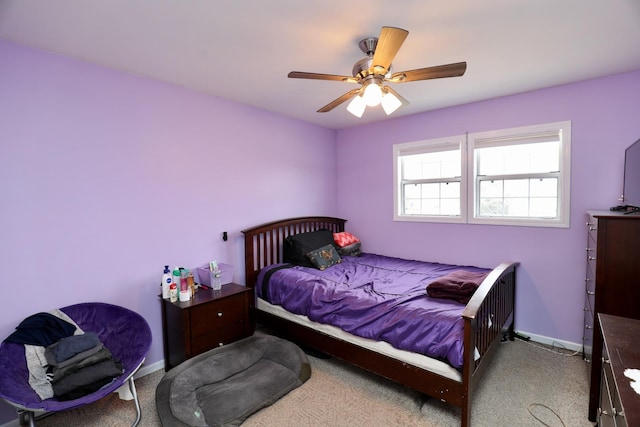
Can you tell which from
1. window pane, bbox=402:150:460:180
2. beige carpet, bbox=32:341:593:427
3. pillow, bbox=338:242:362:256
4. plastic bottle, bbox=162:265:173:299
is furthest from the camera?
pillow, bbox=338:242:362:256

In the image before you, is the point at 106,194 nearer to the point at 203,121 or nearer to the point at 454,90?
the point at 203,121

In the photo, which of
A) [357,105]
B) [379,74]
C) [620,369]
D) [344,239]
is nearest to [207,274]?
[344,239]

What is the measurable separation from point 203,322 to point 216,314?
0.12m

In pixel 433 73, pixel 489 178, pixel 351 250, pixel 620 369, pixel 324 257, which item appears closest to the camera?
pixel 620 369

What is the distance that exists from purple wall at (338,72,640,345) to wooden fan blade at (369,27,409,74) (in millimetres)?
1940

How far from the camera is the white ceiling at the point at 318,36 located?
159 centimetres

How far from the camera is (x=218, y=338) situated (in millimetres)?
2475

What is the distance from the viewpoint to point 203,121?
2.84 meters

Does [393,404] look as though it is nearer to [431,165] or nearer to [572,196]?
[572,196]

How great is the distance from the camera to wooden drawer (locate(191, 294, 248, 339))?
2.33m

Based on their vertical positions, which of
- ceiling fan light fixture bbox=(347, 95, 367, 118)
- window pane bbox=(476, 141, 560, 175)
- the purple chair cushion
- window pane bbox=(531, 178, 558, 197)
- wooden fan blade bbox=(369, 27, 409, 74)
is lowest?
the purple chair cushion

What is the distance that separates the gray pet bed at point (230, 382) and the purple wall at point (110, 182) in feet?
2.31

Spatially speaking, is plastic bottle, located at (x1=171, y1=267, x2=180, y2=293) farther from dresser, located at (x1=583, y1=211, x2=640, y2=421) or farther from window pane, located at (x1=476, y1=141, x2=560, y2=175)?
window pane, located at (x1=476, y1=141, x2=560, y2=175)

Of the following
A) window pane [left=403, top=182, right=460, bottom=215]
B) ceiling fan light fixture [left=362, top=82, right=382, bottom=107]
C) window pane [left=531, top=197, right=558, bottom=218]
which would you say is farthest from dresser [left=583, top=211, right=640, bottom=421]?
window pane [left=403, top=182, right=460, bottom=215]
